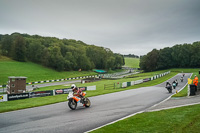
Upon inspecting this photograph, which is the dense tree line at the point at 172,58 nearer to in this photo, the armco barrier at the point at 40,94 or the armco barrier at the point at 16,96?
the armco barrier at the point at 40,94

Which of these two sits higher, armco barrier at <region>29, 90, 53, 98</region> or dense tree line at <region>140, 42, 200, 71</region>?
dense tree line at <region>140, 42, 200, 71</region>

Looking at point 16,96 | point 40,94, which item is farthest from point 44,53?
point 16,96

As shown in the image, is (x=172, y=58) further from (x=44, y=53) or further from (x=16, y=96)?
(x=16, y=96)

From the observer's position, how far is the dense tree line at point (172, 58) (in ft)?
315

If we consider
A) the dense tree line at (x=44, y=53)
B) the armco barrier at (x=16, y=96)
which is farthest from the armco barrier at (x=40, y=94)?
the dense tree line at (x=44, y=53)

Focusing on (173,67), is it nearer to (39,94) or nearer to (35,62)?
(35,62)

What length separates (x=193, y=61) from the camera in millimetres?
91875

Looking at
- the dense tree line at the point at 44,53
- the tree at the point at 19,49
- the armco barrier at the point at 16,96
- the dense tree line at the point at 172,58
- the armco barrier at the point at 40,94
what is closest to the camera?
the armco barrier at the point at 16,96

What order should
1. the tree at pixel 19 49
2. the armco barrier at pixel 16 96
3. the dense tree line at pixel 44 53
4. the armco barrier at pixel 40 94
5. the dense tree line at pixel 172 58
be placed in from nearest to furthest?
the armco barrier at pixel 16 96, the armco barrier at pixel 40 94, the tree at pixel 19 49, the dense tree line at pixel 44 53, the dense tree line at pixel 172 58

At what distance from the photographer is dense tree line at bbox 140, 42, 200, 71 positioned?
96.1 meters

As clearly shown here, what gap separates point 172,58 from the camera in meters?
102

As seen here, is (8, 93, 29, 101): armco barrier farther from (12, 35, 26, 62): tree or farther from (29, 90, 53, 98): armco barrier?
(12, 35, 26, 62): tree

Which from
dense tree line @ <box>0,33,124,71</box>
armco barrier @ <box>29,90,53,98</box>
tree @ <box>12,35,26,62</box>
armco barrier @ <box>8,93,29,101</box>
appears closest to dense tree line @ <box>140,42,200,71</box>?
dense tree line @ <box>0,33,124,71</box>

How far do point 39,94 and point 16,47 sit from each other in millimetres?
67427
